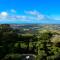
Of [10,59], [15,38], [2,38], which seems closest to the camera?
[10,59]

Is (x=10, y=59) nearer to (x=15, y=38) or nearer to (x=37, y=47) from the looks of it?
(x=37, y=47)

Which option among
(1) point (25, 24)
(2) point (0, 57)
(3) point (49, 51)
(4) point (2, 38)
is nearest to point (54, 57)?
(3) point (49, 51)

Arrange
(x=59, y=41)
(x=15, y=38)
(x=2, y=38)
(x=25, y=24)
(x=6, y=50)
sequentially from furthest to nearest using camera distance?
(x=25, y=24) < (x=15, y=38) < (x=2, y=38) < (x=59, y=41) < (x=6, y=50)

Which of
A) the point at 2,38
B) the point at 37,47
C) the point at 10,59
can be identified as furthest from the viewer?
the point at 2,38

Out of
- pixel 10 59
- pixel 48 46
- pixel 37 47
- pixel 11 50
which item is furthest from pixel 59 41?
pixel 10 59

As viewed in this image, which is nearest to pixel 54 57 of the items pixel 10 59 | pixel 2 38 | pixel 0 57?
pixel 10 59

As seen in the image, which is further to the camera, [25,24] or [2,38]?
[25,24]

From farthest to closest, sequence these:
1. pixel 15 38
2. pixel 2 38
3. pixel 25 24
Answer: pixel 25 24 < pixel 15 38 < pixel 2 38

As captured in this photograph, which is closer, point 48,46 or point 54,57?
point 54,57

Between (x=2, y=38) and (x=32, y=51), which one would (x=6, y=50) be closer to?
(x=32, y=51)
